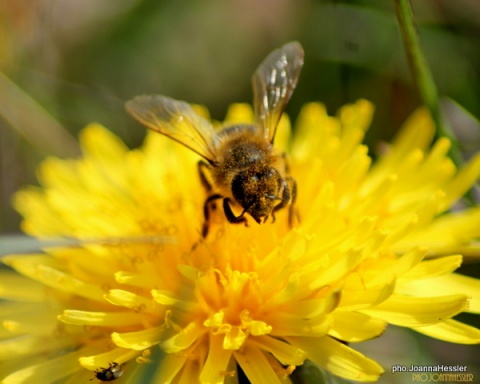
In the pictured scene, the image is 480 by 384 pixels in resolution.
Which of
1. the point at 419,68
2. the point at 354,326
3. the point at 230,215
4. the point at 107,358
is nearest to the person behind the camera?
the point at 354,326

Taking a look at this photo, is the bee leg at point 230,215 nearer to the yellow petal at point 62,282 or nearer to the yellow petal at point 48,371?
the yellow petal at point 62,282

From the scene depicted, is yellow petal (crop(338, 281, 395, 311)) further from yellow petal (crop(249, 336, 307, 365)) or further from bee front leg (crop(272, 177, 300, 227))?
bee front leg (crop(272, 177, 300, 227))

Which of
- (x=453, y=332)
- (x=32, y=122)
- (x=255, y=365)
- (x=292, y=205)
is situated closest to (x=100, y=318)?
(x=255, y=365)

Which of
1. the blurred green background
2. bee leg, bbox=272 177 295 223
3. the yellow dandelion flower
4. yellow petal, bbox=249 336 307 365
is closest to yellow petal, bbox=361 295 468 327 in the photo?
the yellow dandelion flower

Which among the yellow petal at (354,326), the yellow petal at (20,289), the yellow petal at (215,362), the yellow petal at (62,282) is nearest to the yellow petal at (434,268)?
the yellow petal at (354,326)

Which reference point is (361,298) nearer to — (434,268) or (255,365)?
(434,268)
